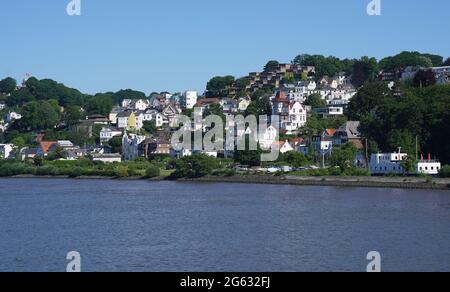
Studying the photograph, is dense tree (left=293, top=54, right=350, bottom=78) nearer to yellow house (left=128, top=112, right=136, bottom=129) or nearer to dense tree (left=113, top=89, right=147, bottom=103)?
yellow house (left=128, top=112, right=136, bottom=129)

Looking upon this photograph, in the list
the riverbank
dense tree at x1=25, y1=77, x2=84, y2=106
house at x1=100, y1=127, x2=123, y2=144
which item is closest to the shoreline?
the riverbank

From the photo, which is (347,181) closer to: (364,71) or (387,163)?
(387,163)

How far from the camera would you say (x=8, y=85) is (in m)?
77.3

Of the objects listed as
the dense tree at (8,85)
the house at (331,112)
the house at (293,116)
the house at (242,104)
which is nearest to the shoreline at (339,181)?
the house at (293,116)

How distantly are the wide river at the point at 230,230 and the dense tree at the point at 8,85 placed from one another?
5416cm

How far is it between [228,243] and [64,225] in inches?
177

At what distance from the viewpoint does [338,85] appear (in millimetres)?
51406

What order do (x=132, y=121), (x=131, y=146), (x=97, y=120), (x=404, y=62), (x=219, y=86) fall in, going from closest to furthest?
1. (x=131, y=146)
2. (x=132, y=121)
3. (x=404, y=62)
4. (x=97, y=120)
5. (x=219, y=86)

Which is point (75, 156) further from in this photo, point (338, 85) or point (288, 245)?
point (288, 245)

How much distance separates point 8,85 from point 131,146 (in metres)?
37.7

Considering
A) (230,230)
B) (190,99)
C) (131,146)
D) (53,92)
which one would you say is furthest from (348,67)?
(230,230)

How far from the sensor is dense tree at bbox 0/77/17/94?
253 ft

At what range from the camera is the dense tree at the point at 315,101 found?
4666cm
